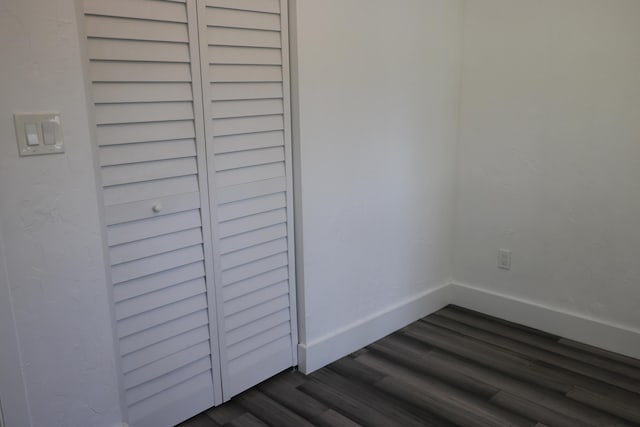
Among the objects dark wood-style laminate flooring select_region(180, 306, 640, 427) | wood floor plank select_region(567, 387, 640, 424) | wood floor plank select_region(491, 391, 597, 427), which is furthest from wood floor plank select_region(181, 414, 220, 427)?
wood floor plank select_region(567, 387, 640, 424)

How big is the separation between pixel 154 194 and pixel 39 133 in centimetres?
45

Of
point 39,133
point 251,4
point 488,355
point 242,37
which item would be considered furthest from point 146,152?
point 488,355

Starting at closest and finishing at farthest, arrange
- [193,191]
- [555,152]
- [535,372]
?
[193,191]
[535,372]
[555,152]

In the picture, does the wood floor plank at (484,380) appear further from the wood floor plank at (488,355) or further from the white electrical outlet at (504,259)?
the white electrical outlet at (504,259)

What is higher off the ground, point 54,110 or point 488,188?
point 54,110

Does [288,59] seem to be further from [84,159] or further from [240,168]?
[84,159]

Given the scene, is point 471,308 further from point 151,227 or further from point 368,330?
point 151,227

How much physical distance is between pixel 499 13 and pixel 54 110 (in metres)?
2.23

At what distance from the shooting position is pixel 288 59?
2162mm

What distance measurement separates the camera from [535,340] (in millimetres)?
2719

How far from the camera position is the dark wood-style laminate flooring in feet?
6.86

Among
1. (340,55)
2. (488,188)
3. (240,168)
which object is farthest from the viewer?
(488,188)

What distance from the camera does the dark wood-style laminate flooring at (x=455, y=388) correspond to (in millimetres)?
2090

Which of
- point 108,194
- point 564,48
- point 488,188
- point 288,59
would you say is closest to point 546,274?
point 488,188
